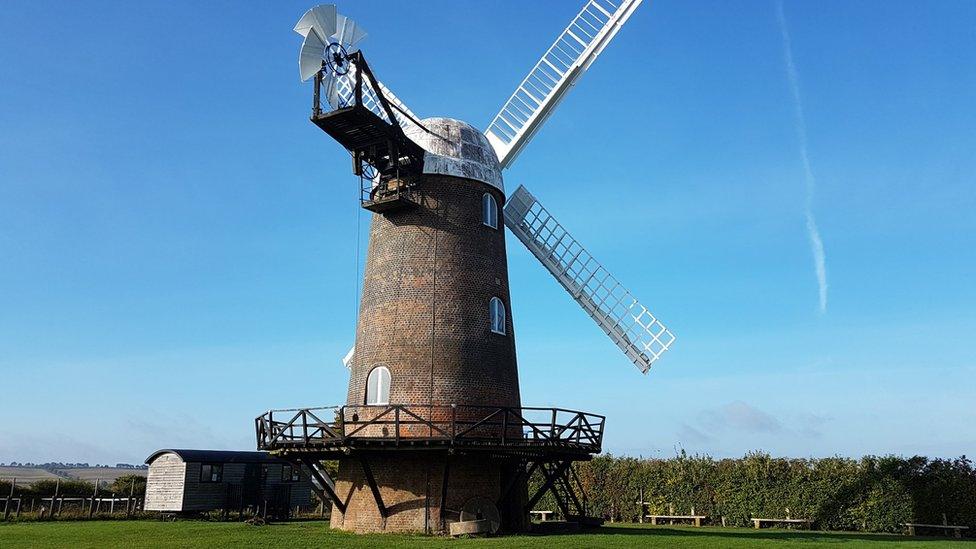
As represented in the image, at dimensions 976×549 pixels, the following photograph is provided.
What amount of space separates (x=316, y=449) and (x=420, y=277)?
5.07 metres

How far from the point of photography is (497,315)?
67.4 ft

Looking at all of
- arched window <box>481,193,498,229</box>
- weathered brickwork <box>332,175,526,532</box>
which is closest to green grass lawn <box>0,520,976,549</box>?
weathered brickwork <box>332,175,526,532</box>

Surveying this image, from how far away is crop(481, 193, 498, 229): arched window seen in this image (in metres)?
21.2

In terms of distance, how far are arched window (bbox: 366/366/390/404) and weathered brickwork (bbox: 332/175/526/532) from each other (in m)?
0.17

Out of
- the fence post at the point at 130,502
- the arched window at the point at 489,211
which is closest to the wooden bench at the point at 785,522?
the arched window at the point at 489,211

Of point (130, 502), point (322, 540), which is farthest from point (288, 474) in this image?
point (322, 540)

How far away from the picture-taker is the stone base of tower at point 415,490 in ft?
59.5

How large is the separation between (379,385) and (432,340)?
70.2 inches

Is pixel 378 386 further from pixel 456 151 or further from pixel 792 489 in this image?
pixel 792 489

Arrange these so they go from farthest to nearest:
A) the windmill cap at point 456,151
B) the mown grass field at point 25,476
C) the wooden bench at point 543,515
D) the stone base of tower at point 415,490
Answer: the mown grass field at point 25,476 < the wooden bench at point 543,515 < the windmill cap at point 456,151 < the stone base of tower at point 415,490

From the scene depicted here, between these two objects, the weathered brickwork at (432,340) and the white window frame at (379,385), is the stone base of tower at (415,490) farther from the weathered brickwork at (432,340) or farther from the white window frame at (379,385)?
the white window frame at (379,385)

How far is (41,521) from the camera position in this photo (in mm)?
25094

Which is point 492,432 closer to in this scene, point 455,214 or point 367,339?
point 367,339

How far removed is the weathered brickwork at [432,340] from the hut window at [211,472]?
10.7 m
